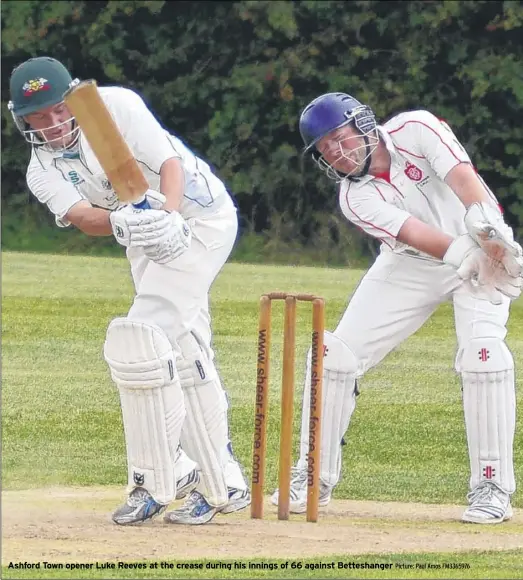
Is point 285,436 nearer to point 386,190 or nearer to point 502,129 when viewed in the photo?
point 386,190

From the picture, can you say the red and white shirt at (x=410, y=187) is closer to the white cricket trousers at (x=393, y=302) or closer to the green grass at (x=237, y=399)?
the white cricket trousers at (x=393, y=302)

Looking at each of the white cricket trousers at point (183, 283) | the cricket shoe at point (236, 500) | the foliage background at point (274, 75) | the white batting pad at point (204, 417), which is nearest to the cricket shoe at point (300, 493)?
the cricket shoe at point (236, 500)

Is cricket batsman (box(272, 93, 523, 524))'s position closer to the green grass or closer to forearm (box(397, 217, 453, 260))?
forearm (box(397, 217, 453, 260))

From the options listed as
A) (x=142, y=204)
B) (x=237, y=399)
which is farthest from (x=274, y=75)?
(x=142, y=204)

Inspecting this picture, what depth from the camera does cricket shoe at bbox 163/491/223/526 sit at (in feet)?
16.0

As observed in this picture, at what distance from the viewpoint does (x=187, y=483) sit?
485 centimetres

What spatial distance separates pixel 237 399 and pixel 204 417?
306cm

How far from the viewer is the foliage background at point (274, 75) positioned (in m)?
18.6

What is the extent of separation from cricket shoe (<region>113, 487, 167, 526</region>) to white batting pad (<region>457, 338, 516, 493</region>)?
1.04 m

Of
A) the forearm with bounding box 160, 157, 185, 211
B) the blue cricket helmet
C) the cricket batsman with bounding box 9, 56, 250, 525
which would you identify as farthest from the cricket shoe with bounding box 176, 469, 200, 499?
the blue cricket helmet

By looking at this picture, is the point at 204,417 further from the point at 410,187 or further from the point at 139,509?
the point at 410,187

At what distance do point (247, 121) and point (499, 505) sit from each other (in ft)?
47.5

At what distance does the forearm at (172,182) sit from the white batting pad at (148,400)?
0.37m

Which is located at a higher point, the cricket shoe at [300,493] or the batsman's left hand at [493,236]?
the batsman's left hand at [493,236]
